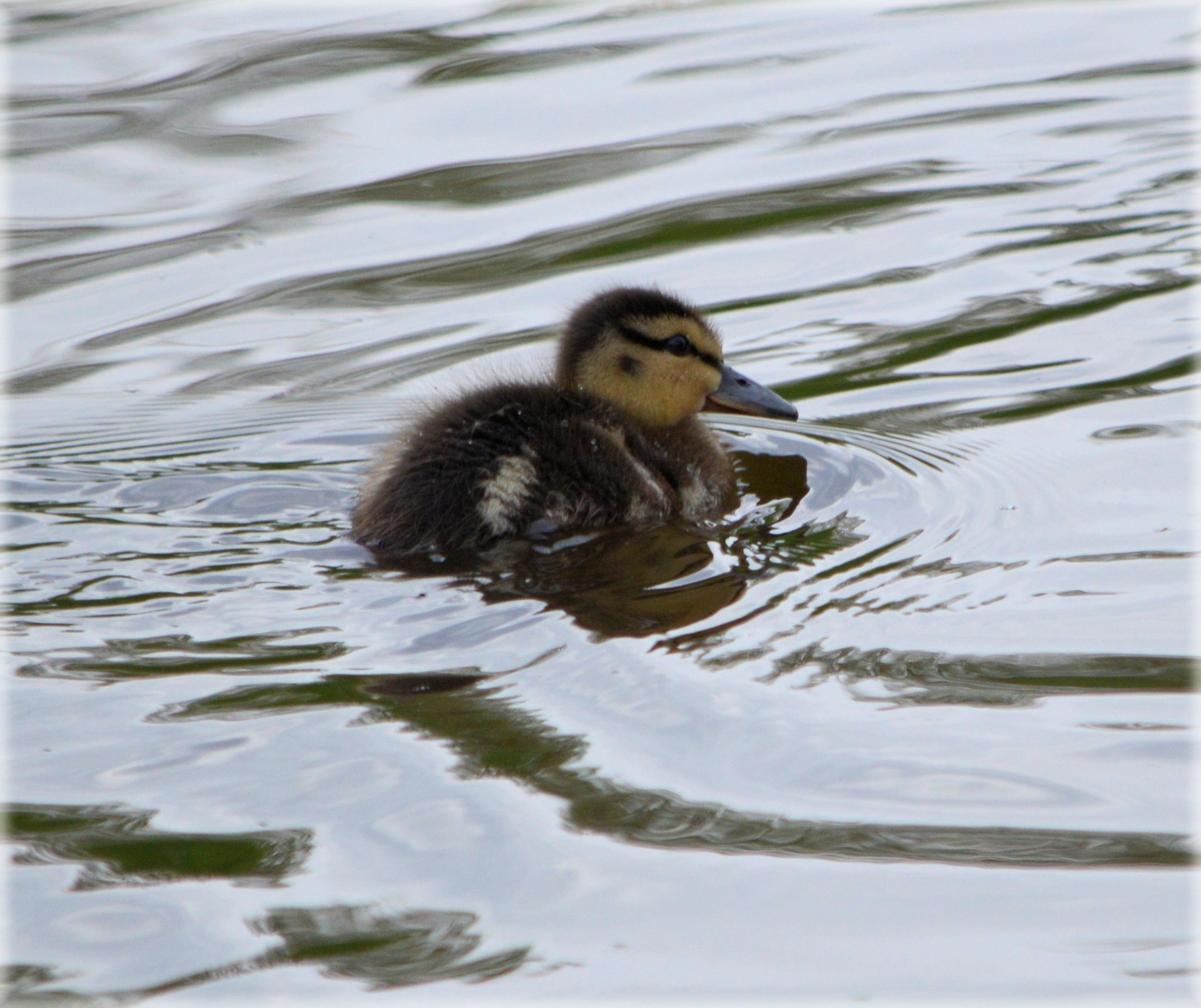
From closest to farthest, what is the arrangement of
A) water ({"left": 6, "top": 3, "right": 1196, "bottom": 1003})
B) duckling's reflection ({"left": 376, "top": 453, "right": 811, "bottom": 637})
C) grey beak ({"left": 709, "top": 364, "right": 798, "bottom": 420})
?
1. water ({"left": 6, "top": 3, "right": 1196, "bottom": 1003})
2. duckling's reflection ({"left": 376, "top": 453, "right": 811, "bottom": 637})
3. grey beak ({"left": 709, "top": 364, "right": 798, "bottom": 420})

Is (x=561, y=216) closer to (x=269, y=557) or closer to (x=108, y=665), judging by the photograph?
(x=269, y=557)

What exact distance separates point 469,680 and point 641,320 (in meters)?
1.77

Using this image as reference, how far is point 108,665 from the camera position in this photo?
10.9ft

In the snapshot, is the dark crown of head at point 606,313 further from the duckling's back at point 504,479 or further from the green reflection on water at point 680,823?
the green reflection on water at point 680,823

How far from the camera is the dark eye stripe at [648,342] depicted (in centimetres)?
467

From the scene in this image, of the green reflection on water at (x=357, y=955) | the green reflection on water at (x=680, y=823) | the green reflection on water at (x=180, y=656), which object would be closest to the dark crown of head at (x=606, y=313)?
the green reflection on water at (x=180, y=656)

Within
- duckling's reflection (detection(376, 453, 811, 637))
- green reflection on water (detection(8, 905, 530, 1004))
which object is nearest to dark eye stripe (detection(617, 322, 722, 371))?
duckling's reflection (detection(376, 453, 811, 637))

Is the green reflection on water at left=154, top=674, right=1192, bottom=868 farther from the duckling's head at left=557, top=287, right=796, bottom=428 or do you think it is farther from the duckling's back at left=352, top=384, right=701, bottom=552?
the duckling's head at left=557, top=287, right=796, bottom=428

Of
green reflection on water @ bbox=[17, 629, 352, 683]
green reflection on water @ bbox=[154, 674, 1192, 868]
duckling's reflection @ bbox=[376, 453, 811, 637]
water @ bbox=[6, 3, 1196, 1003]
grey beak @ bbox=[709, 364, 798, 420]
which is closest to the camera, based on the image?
water @ bbox=[6, 3, 1196, 1003]

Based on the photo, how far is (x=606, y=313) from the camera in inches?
184

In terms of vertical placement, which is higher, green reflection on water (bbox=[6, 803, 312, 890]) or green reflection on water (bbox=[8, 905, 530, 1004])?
green reflection on water (bbox=[6, 803, 312, 890])

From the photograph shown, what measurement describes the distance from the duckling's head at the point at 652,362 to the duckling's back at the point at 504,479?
0.34 metres

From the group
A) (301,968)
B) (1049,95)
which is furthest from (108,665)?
(1049,95)

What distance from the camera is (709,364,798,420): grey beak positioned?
189 inches
